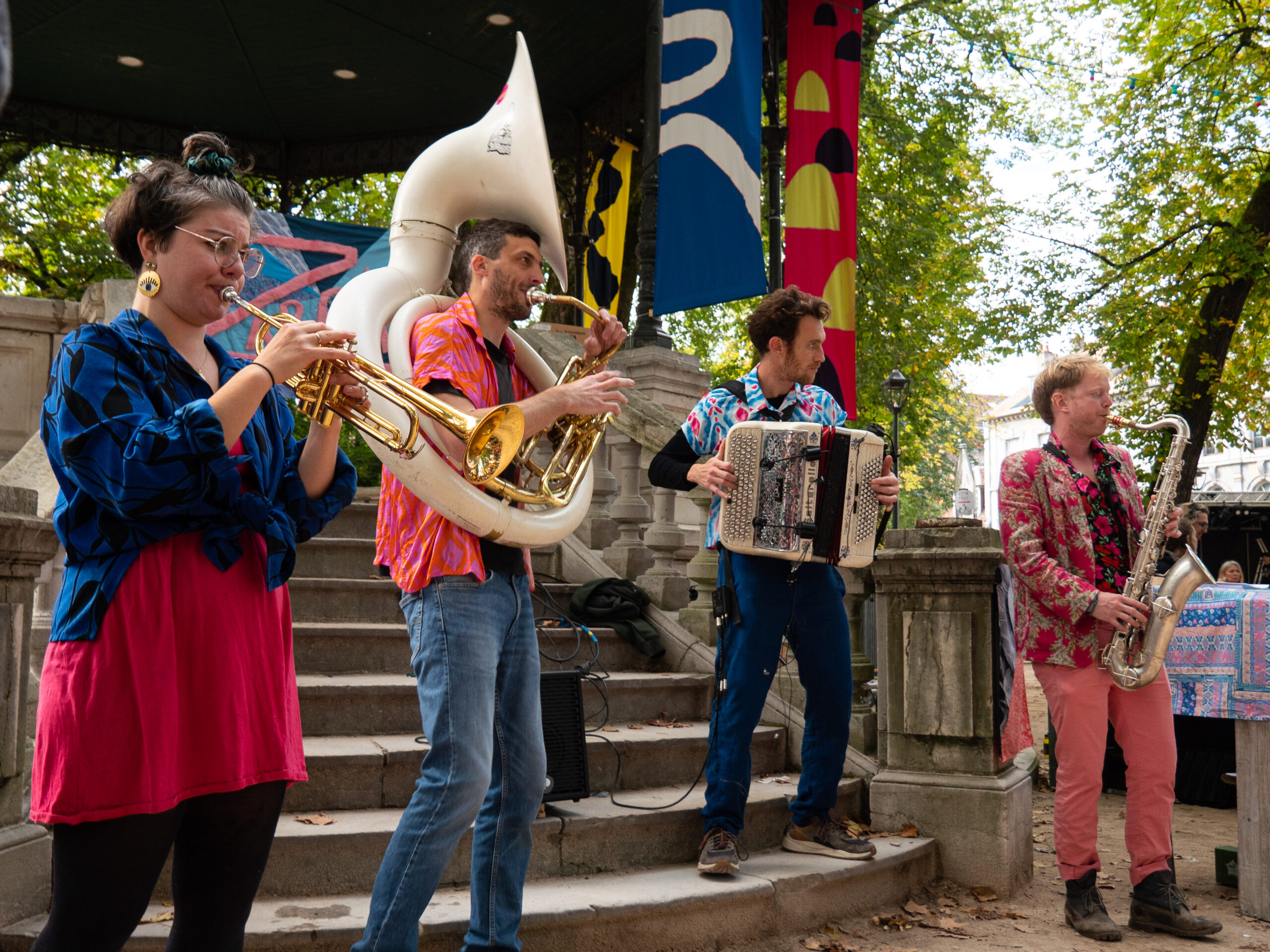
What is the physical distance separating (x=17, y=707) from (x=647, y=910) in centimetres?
207

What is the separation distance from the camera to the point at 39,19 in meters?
9.55

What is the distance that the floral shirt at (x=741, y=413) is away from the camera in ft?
13.8

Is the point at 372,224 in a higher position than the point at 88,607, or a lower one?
higher

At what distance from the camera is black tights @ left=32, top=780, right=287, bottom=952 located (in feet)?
5.59

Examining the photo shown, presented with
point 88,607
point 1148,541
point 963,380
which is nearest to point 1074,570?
point 1148,541

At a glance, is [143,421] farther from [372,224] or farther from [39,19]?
[372,224]

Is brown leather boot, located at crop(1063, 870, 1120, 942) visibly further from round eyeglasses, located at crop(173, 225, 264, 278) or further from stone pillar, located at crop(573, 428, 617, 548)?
round eyeglasses, located at crop(173, 225, 264, 278)

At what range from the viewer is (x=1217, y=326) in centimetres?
1207

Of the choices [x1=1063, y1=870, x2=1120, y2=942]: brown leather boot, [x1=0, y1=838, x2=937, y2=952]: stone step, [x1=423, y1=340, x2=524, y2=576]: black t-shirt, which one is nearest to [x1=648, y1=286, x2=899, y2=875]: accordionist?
[x1=0, y1=838, x2=937, y2=952]: stone step

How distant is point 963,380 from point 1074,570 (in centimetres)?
1912

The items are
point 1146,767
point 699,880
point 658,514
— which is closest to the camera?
point 699,880

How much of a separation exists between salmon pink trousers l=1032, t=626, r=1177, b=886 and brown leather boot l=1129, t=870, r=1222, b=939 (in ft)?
0.13

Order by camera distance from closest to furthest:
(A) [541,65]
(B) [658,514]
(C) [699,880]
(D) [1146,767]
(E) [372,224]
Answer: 1. (C) [699,880]
2. (D) [1146,767]
3. (B) [658,514]
4. (A) [541,65]
5. (E) [372,224]

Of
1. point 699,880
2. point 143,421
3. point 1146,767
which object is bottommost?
point 699,880
